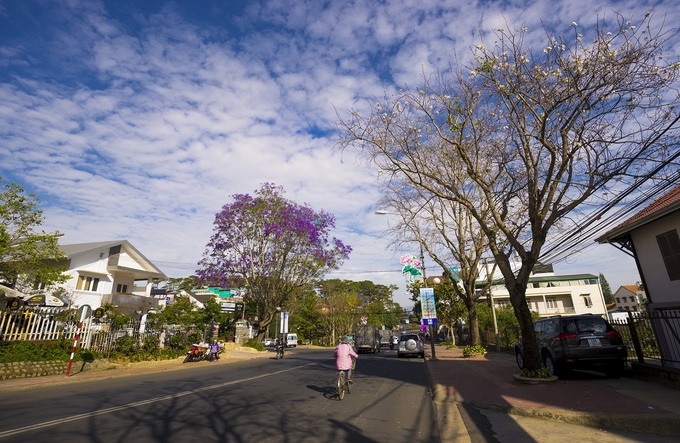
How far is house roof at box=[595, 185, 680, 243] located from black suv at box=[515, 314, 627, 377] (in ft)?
11.5

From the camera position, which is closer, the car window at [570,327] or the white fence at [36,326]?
the car window at [570,327]

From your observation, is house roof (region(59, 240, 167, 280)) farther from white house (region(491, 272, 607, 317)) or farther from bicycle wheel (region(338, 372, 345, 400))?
white house (region(491, 272, 607, 317))

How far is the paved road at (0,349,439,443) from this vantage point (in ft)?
19.2

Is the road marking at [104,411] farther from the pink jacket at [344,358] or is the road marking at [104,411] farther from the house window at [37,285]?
the house window at [37,285]

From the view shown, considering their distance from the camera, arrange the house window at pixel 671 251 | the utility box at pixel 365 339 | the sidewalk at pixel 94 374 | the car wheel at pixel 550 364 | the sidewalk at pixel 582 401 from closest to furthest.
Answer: the sidewalk at pixel 582 401, the car wheel at pixel 550 364, the house window at pixel 671 251, the sidewalk at pixel 94 374, the utility box at pixel 365 339

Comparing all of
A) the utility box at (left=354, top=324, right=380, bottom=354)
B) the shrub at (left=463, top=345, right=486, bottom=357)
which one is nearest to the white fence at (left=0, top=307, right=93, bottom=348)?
the utility box at (left=354, top=324, right=380, bottom=354)

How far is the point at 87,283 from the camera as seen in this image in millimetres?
28016

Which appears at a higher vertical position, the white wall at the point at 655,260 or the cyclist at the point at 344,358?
the white wall at the point at 655,260

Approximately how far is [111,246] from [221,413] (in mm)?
27586

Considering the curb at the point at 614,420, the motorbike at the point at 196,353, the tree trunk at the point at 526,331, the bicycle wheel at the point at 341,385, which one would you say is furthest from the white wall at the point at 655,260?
the motorbike at the point at 196,353

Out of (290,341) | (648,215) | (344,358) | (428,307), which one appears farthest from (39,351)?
(290,341)

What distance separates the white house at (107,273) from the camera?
87.1ft

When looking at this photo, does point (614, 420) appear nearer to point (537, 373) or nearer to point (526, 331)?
point (537, 373)

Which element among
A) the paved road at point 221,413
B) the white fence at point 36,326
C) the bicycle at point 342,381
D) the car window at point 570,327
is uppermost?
→ the white fence at point 36,326
